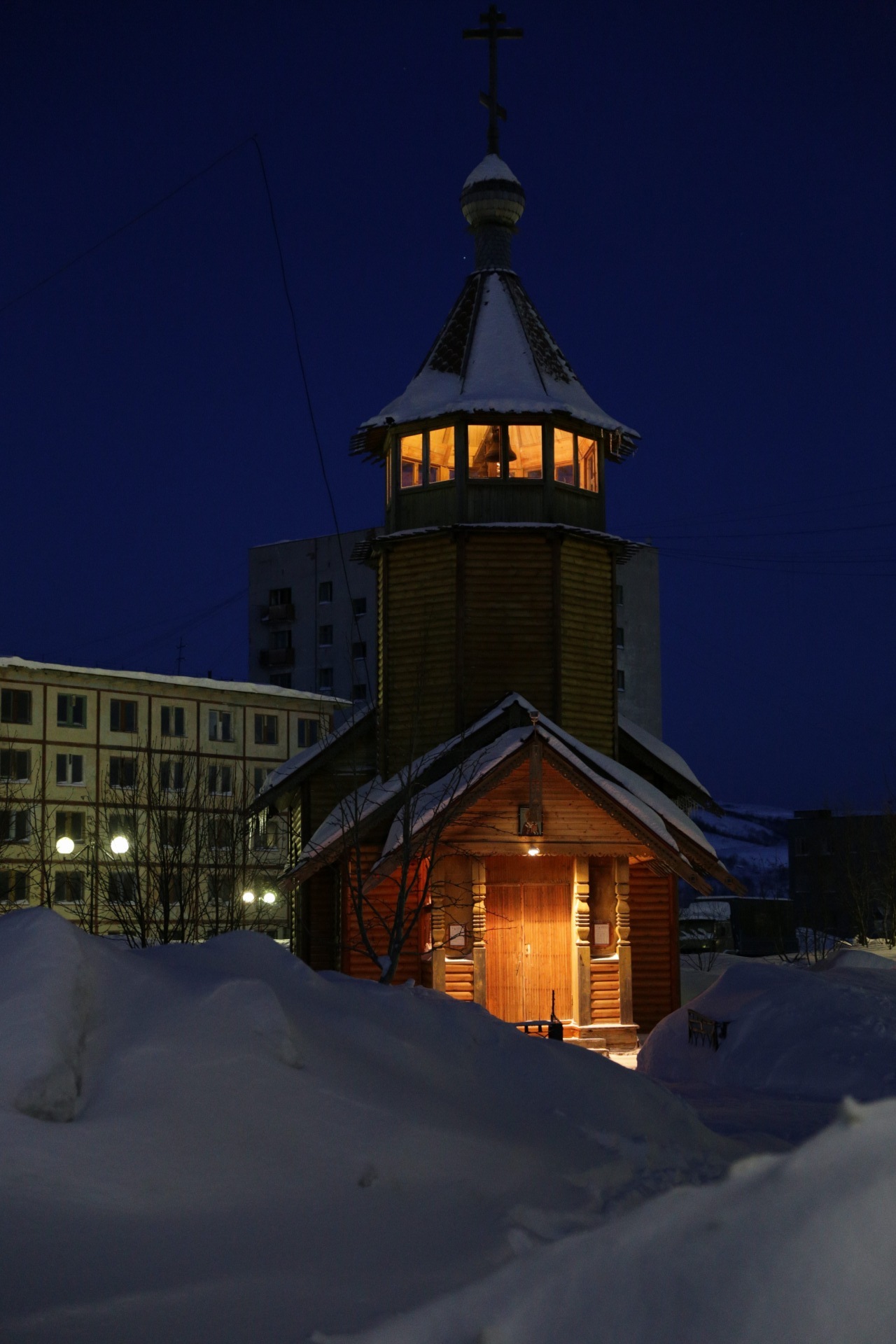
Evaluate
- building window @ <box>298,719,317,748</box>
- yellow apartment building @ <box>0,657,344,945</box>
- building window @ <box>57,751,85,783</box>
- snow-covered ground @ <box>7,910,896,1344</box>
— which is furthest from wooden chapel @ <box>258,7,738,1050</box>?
building window @ <box>298,719,317,748</box>

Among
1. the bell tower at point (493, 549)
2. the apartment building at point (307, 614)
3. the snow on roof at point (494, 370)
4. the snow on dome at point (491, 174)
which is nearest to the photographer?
the bell tower at point (493, 549)

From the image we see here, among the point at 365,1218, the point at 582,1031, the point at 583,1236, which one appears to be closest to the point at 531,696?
the point at 582,1031

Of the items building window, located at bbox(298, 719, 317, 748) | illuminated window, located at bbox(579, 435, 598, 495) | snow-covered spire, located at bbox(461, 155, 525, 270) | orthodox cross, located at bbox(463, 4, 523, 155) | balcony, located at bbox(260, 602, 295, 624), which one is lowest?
building window, located at bbox(298, 719, 317, 748)

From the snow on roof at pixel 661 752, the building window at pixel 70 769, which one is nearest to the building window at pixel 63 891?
the building window at pixel 70 769

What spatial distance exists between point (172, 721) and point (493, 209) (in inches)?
1169

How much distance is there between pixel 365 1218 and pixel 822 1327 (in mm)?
3988

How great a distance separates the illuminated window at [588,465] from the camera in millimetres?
25625

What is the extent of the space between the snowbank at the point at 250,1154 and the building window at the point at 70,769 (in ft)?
133

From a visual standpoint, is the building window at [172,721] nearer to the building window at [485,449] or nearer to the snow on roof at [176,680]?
the snow on roof at [176,680]

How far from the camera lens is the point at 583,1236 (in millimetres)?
4176

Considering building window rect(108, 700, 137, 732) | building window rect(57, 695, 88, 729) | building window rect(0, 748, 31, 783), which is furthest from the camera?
building window rect(108, 700, 137, 732)

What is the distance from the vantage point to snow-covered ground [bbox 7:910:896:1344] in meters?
3.56

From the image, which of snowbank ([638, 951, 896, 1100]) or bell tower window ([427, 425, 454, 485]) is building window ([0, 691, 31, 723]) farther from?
snowbank ([638, 951, 896, 1100])

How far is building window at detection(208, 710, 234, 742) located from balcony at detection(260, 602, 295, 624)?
2188cm
